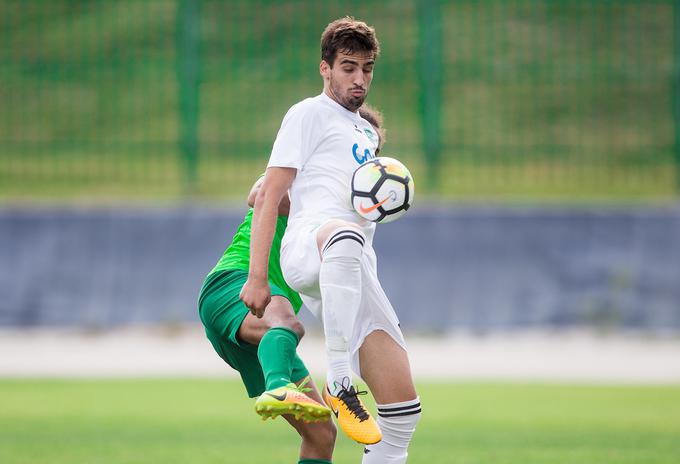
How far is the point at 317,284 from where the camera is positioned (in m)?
5.48

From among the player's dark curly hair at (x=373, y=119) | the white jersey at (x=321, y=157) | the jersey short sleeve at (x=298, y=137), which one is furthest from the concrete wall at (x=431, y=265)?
the jersey short sleeve at (x=298, y=137)

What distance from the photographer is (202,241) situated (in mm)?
13602

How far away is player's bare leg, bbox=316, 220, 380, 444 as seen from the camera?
5293mm

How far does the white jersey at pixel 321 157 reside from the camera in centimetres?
559

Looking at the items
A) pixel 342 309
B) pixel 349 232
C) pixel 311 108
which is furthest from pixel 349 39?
pixel 342 309

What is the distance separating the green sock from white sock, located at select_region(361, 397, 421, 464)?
626 millimetres

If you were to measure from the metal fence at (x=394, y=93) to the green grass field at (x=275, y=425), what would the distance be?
343 centimetres

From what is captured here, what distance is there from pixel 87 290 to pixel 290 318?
332 inches

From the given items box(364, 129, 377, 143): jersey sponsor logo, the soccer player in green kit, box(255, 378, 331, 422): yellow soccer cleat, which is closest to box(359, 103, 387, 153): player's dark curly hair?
the soccer player in green kit

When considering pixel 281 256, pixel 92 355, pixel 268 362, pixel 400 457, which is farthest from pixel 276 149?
pixel 92 355

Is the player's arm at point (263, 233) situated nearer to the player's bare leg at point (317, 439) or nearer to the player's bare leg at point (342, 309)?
the player's bare leg at point (342, 309)

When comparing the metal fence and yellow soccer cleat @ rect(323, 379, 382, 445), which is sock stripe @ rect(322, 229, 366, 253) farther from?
the metal fence

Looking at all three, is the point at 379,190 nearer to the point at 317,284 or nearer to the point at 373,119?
the point at 317,284

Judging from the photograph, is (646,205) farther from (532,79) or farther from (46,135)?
(46,135)
